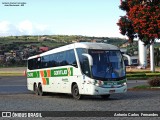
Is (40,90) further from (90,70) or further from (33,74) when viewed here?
(90,70)

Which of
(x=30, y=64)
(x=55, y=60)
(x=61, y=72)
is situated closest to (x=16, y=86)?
(x=30, y=64)

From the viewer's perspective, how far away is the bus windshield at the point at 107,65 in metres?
21.8

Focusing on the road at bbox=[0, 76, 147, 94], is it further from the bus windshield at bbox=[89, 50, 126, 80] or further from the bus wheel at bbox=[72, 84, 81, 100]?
the bus windshield at bbox=[89, 50, 126, 80]

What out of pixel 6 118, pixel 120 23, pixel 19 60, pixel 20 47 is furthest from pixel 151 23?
pixel 20 47

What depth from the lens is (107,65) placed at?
72.3ft

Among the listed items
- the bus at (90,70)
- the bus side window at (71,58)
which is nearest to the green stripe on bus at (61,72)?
the bus at (90,70)

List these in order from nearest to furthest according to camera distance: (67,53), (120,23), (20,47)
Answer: (67,53) < (120,23) < (20,47)

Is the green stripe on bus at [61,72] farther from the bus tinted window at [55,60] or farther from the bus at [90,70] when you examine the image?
the bus tinted window at [55,60]

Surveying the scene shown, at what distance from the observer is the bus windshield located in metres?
21.8

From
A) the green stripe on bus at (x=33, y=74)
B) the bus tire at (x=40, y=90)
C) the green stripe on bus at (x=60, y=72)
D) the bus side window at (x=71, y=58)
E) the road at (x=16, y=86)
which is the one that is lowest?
the road at (x=16, y=86)

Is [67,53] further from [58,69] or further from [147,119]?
[147,119]

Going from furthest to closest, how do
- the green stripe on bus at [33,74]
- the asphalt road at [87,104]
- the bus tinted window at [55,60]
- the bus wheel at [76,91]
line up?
the green stripe on bus at [33,74] → the bus tinted window at [55,60] → the bus wheel at [76,91] → the asphalt road at [87,104]

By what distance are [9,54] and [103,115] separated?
127 meters

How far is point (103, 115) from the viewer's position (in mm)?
14789
